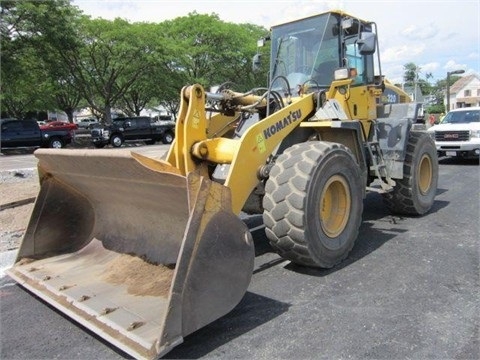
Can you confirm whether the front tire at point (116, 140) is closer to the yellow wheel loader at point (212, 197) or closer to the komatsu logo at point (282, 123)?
the yellow wheel loader at point (212, 197)

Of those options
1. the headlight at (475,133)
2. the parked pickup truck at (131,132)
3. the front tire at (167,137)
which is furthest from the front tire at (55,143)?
the headlight at (475,133)

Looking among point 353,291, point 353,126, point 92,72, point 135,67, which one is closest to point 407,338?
point 353,291

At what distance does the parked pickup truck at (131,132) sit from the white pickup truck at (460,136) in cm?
1754

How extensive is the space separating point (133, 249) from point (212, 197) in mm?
1601

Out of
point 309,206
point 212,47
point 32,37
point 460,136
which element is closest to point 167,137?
point 212,47

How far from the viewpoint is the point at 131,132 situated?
2755 centimetres

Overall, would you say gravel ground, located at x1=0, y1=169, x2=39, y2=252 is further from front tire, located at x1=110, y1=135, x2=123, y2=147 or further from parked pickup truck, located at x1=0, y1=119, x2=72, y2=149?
front tire, located at x1=110, y1=135, x2=123, y2=147

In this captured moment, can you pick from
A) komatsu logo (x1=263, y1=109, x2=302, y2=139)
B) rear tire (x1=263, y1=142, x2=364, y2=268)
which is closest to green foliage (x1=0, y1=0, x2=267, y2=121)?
komatsu logo (x1=263, y1=109, x2=302, y2=139)

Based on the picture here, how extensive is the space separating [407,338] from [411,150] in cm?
391

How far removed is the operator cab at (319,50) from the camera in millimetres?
5754

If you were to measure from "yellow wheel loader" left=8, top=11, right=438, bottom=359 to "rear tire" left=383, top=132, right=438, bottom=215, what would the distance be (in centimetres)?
8

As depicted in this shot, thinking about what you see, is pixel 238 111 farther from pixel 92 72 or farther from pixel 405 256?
pixel 92 72

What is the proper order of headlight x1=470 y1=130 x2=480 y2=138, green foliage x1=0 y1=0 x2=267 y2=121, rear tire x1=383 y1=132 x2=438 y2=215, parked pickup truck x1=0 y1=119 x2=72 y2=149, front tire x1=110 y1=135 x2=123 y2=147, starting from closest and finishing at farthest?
1. rear tire x1=383 y1=132 x2=438 y2=215
2. headlight x1=470 y1=130 x2=480 y2=138
3. green foliage x1=0 y1=0 x2=267 y2=121
4. parked pickup truck x1=0 y1=119 x2=72 y2=149
5. front tire x1=110 y1=135 x2=123 y2=147

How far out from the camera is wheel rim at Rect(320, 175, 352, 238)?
4.74 metres
